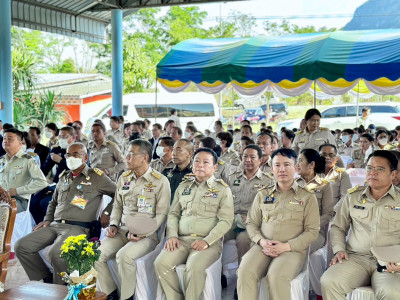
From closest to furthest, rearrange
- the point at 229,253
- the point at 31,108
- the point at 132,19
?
1. the point at 229,253
2. the point at 31,108
3. the point at 132,19

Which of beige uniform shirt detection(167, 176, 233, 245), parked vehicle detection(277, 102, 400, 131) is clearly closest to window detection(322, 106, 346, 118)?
parked vehicle detection(277, 102, 400, 131)

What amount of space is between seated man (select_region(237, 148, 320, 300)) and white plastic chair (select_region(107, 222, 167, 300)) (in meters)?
0.76

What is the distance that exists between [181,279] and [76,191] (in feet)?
4.37

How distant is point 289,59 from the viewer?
7715 millimetres

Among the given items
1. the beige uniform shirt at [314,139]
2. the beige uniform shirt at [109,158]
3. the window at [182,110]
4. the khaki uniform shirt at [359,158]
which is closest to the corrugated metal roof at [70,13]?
the window at [182,110]

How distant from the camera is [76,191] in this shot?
4.18 m

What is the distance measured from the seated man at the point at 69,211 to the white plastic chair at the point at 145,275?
0.52 m

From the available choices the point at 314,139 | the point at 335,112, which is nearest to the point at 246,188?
the point at 314,139

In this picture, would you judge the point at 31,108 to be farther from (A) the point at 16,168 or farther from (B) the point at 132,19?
(B) the point at 132,19

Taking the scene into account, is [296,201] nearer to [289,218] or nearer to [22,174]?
[289,218]

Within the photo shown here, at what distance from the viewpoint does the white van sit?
19.3 m

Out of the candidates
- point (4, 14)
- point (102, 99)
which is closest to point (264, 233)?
point (4, 14)

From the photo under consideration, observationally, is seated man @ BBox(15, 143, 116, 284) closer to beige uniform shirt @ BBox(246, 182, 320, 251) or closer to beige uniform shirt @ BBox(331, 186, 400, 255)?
beige uniform shirt @ BBox(246, 182, 320, 251)

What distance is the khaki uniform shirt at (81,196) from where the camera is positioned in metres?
4.12
